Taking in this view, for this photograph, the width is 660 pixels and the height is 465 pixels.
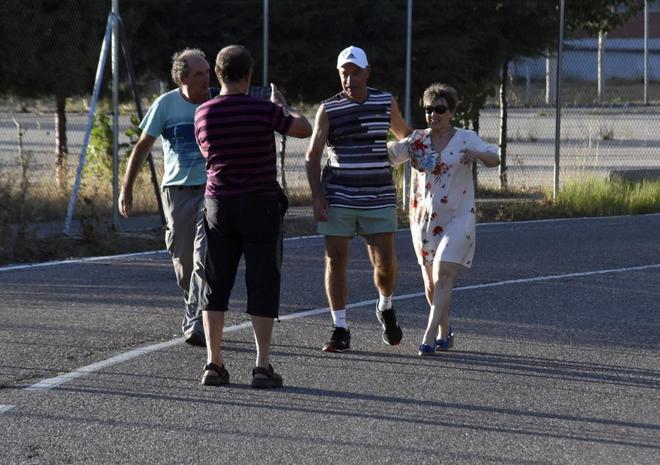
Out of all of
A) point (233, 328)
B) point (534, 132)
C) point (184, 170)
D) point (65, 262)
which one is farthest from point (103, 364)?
point (534, 132)

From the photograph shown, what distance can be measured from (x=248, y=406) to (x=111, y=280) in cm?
447

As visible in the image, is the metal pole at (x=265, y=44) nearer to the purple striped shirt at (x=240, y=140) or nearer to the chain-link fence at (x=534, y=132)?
the chain-link fence at (x=534, y=132)

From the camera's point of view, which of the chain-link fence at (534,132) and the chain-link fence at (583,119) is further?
the chain-link fence at (583,119)

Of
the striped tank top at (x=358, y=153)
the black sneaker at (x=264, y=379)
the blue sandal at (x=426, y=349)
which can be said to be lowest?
the black sneaker at (x=264, y=379)

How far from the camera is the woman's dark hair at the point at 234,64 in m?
7.07

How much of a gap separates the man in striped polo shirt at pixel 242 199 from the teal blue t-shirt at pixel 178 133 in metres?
1.13

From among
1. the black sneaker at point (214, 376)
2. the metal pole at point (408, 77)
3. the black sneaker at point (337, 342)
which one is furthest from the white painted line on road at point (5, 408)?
the metal pole at point (408, 77)

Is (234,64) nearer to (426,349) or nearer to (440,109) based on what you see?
(440,109)

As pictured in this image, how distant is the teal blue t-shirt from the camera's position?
841 centimetres

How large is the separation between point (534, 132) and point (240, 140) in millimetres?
30620

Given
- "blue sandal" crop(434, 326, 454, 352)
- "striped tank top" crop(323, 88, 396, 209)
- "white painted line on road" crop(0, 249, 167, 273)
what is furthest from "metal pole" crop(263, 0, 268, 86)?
"blue sandal" crop(434, 326, 454, 352)

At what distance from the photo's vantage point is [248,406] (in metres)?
6.81

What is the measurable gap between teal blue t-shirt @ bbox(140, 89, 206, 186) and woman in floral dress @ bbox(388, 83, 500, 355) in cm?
129

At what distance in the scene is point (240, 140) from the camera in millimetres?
7145
